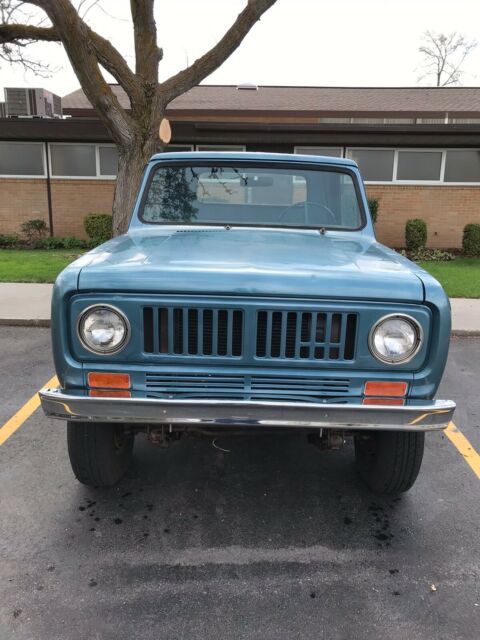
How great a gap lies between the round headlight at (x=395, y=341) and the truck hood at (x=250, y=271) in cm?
12

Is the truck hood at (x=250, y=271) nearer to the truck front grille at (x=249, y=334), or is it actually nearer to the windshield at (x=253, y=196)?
the truck front grille at (x=249, y=334)

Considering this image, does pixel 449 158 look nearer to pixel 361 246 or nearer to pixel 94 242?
pixel 94 242

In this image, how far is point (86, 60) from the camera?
341 inches

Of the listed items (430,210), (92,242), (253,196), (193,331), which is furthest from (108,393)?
(430,210)

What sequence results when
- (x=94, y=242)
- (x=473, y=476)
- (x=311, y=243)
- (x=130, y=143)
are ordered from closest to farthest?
(x=311, y=243) → (x=473, y=476) → (x=130, y=143) → (x=94, y=242)

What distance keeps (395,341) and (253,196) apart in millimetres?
1829

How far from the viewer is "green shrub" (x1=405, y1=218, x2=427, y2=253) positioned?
513 inches

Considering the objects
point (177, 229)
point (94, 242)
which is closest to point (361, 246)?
point (177, 229)

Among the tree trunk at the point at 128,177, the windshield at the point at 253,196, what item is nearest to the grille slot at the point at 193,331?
the windshield at the point at 253,196

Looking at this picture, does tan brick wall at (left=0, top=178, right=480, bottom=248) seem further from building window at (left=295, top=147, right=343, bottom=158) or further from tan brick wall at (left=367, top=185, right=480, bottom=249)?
building window at (left=295, top=147, right=343, bottom=158)

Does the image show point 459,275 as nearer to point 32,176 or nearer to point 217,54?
point 217,54

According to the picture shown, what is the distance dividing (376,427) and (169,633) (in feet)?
3.89

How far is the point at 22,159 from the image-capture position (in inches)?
572

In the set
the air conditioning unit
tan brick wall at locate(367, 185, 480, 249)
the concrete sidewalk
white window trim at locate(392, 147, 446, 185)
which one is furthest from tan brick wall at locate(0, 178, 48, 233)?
white window trim at locate(392, 147, 446, 185)
